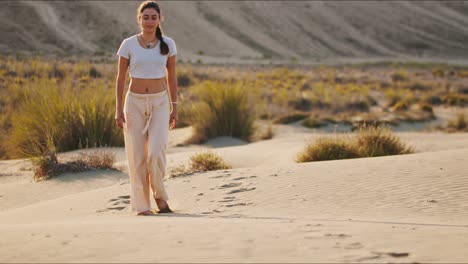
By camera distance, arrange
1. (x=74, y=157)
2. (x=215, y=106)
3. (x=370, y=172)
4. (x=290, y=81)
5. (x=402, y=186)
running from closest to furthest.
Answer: (x=402, y=186), (x=370, y=172), (x=74, y=157), (x=215, y=106), (x=290, y=81)

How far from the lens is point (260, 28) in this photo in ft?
213

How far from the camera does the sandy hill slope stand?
5406 cm

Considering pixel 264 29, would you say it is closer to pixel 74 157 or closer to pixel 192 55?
pixel 192 55

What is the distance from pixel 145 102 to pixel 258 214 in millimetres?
1399

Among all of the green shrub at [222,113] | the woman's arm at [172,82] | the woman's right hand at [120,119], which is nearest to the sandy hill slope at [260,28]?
the green shrub at [222,113]

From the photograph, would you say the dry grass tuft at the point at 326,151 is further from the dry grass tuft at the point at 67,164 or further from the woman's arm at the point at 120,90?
the woman's arm at the point at 120,90

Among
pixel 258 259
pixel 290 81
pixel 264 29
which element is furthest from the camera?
pixel 264 29

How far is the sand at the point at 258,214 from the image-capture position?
4.80 m

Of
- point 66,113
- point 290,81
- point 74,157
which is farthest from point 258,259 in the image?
point 290,81

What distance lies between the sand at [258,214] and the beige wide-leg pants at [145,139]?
12.5 inches

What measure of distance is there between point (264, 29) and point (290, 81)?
3455 cm

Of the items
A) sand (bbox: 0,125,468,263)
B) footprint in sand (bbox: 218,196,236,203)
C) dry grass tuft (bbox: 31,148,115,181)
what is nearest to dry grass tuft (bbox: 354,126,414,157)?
sand (bbox: 0,125,468,263)

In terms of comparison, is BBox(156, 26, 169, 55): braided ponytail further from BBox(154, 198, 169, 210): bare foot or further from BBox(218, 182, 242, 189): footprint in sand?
BBox(218, 182, 242, 189): footprint in sand

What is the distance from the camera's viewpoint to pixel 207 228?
555 centimetres
